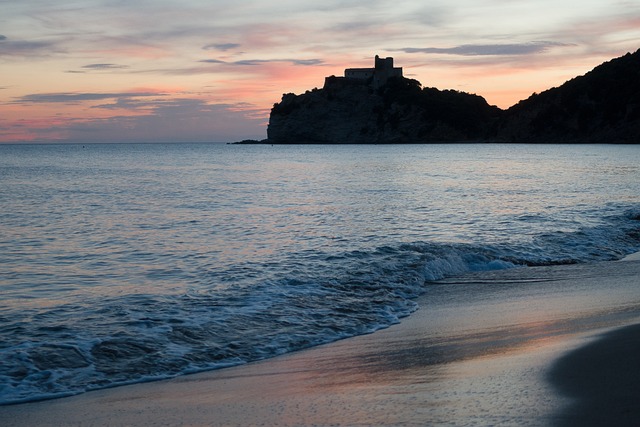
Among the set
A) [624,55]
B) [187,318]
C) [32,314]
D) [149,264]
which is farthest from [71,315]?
[624,55]

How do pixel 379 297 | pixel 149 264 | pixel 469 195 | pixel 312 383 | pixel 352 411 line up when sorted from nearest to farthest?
pixel 352 411
pixel 312 383
pixel 379 297
pixel 149 264
pixel 469 195

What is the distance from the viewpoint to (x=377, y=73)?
7121 inches

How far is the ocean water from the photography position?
24.4 feet

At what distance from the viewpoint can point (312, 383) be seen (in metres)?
6.09

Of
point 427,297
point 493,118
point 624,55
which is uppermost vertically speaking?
point 624,55

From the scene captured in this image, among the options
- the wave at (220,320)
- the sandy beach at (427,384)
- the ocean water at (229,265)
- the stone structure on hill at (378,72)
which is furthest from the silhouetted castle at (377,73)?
the sandy beach at (427,384)

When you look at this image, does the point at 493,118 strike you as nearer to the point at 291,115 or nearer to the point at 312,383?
the point at 291,115

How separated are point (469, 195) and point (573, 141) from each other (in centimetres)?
12235

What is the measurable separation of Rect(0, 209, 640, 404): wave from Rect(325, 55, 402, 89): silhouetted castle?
16990 cm

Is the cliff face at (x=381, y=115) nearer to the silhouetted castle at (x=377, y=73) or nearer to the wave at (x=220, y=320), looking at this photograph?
the silhouetted castle at (x=377, y=73)

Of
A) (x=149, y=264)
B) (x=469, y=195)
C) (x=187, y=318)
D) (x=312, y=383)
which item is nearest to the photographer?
(x=312, y=383)

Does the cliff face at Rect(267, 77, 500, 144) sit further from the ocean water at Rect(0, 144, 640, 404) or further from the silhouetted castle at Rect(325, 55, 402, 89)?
the ocean water at Rect(0, 144, 640, 404)

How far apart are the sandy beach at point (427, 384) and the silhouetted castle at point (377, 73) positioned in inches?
6886

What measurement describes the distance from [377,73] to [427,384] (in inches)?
7089
